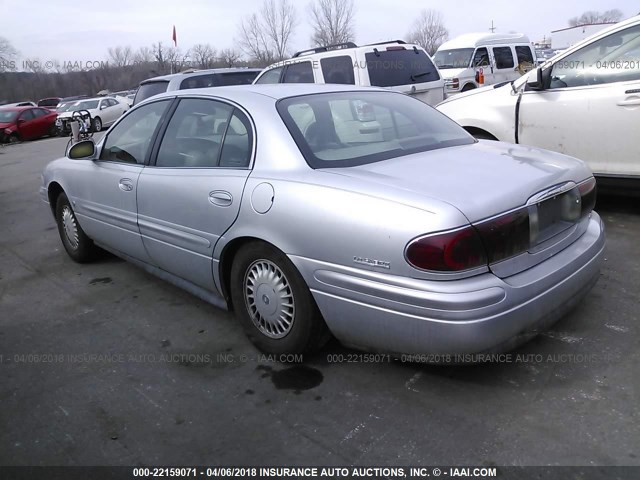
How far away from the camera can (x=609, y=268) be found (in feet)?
13.4

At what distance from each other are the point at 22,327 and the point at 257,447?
7.49 feet

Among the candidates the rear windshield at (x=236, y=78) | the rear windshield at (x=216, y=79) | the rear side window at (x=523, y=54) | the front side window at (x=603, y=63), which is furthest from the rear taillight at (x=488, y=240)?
the rear side window at (x=523, y=54)

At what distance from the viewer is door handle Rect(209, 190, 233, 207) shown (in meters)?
3.12

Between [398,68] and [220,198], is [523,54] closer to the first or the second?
[398,68]

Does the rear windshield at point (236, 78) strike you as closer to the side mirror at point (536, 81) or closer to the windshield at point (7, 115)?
the side mirror at point (536, 81)

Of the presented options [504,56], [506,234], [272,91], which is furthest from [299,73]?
[504,56]

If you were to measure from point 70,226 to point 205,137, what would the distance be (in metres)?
2.21

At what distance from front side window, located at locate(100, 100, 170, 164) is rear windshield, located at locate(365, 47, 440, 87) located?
14.6 feet

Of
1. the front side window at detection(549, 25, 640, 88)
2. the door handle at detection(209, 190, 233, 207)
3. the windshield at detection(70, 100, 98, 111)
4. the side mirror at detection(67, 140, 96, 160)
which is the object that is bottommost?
the door handle at detection(209, 190, 233, 207)

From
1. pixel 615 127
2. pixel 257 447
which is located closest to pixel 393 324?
pixel 257 447

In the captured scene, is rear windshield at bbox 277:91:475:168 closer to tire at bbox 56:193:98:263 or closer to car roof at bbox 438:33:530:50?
tire at bbox 56:193:98:263

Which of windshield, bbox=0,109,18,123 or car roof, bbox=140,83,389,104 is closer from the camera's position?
car roof, bbox=140,83,389,104

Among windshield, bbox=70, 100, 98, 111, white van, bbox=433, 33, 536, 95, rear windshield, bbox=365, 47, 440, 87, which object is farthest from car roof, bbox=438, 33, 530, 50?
windshield, bbox=70, 100, 98, 111

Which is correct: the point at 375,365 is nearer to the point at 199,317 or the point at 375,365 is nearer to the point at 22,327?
the point at 199,317
